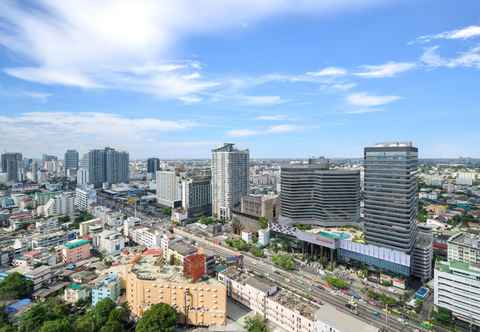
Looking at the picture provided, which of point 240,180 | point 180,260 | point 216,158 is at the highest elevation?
point 216,158

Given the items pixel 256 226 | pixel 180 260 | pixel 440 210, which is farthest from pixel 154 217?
pixel 440 210

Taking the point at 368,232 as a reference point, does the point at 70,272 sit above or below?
below

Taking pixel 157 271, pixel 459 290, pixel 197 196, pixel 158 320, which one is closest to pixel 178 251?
pixel 157 271

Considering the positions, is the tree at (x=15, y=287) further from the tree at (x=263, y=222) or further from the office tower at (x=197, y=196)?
the office tower at (x=197, y=196)

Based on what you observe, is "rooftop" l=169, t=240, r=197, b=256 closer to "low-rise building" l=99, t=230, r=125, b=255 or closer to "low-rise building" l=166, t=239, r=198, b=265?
"low-rise building" l=166, t=239, r=198, b=265

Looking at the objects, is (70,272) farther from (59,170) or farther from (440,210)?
(59,170)

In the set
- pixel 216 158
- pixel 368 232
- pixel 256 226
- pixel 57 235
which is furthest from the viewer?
pixel 216 158

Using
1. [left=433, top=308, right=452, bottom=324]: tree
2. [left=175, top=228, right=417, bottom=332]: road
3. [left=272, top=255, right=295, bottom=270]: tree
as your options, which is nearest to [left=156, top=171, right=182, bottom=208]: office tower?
[left=175, top=228, right=417, bottom=332]: road

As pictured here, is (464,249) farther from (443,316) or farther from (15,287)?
(15,287)
